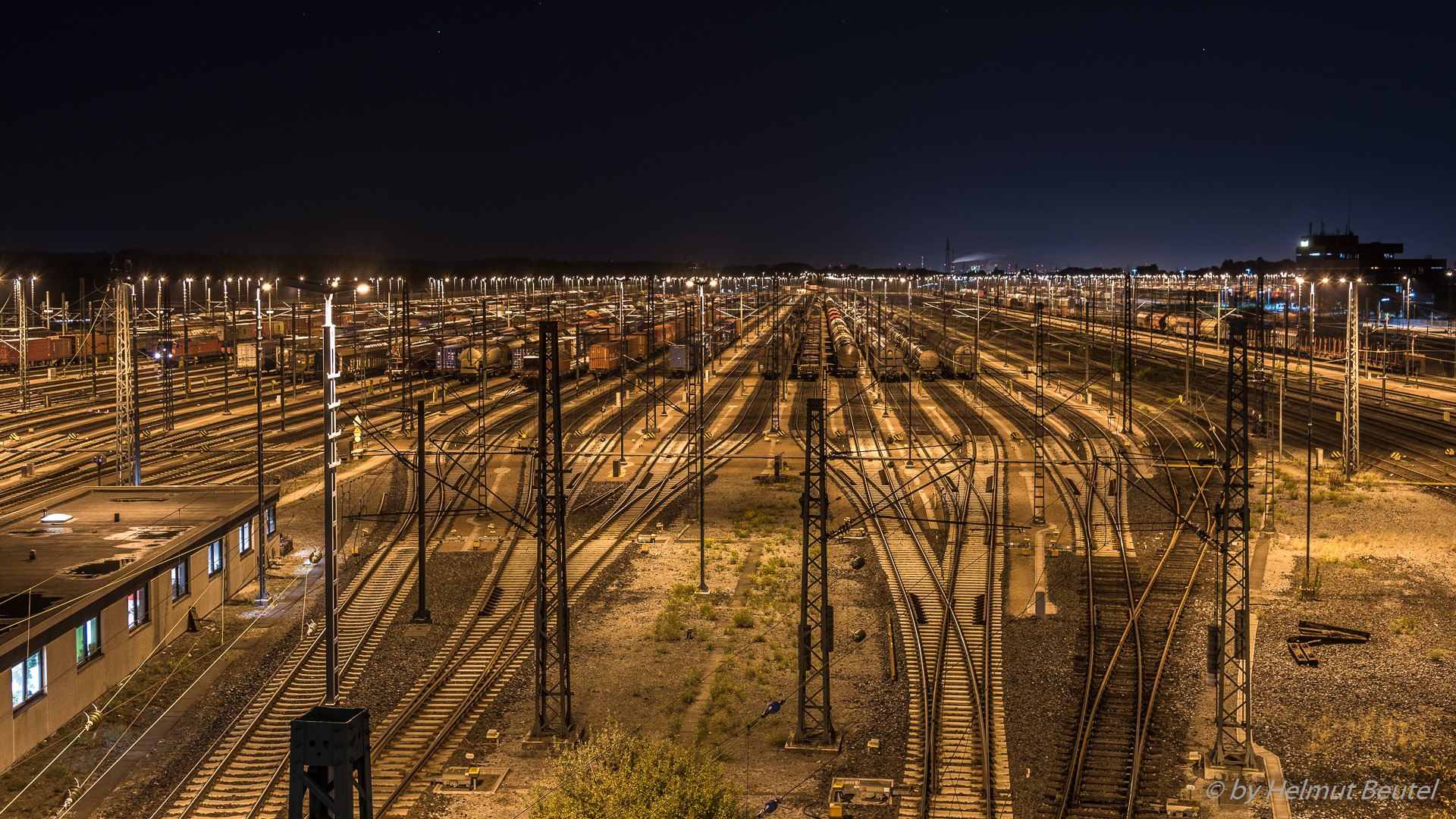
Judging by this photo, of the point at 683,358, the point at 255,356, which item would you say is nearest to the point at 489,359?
the point at 683,358

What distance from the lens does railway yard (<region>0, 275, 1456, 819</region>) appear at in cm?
1368

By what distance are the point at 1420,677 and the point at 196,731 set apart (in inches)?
688

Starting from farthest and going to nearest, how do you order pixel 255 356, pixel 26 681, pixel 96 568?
pixel 255 356 < pixel 96 568 < pixel 26 681

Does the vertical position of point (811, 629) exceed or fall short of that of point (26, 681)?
it exceeds it

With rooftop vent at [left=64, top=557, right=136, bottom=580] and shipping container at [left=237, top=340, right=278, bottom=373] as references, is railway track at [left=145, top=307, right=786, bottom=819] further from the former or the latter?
shipping container at [left=237, top=340, right=278, bottom=373]

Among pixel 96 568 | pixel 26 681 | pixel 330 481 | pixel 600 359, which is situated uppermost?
pixel 600 359

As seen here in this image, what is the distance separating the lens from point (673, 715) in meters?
15.6

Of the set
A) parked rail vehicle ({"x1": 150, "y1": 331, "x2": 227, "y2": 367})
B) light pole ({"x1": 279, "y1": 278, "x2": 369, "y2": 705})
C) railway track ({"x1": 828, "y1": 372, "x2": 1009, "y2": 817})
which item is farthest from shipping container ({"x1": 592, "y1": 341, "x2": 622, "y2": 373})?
light pole ({"x1": 279, "y1": 278, "x2": 369, "y2": 705})

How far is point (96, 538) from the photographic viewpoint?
1947 centimetres

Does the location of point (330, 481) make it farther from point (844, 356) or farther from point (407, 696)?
point (844, 356)

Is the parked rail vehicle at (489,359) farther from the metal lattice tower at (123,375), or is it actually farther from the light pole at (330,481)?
the light pole at (330,481)

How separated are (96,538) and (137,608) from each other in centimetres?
293

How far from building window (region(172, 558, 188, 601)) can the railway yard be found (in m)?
0.06

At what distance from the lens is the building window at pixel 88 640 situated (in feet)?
50.7
